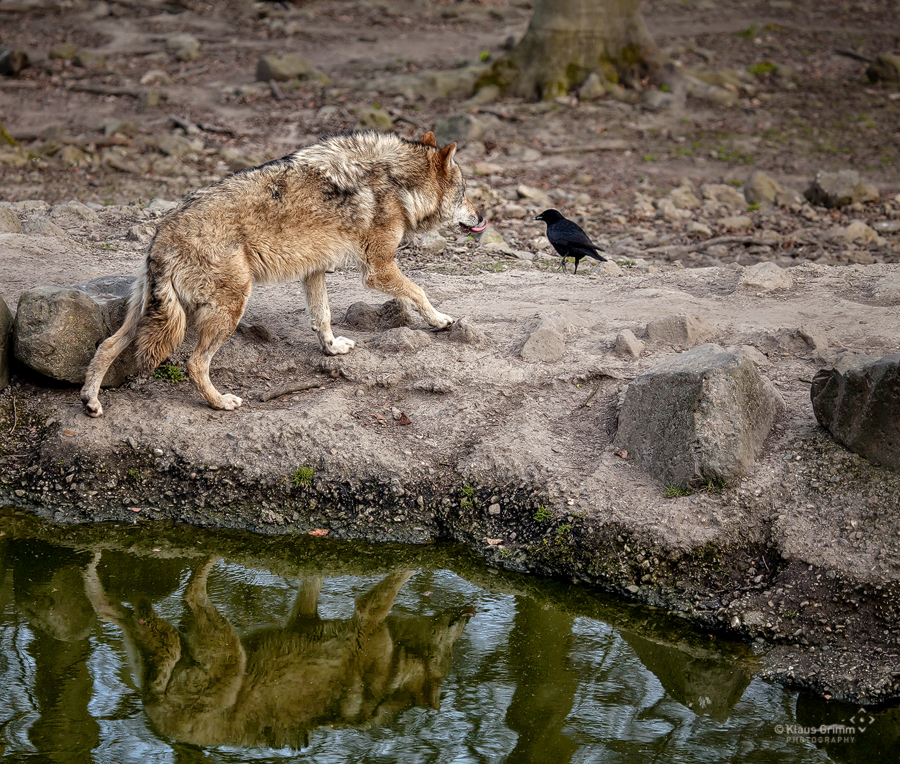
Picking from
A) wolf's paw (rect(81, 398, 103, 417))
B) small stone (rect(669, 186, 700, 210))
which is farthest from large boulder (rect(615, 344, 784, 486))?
small stone (rect(669, 186, 700, 210))

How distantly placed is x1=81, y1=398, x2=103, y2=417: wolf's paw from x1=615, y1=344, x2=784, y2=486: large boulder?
386cm

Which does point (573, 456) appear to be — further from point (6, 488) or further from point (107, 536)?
point (6, 488)

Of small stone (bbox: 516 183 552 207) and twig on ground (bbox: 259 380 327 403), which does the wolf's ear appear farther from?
small stone (bbox: 516 183 552 207)

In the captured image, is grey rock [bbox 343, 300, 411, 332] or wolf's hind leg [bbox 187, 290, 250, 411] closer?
wolf's hind leg [bbox 187, 290, 250, 411]

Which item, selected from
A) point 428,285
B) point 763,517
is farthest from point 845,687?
point 428,285

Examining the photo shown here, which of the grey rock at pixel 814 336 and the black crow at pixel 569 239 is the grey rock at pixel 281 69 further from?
the grey rock at pixel 814 336

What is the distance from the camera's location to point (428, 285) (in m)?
8.99

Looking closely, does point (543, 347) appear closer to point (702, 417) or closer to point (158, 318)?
point (702, 417)

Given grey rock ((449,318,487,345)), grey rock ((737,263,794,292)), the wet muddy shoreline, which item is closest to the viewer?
the wet muddy shoreline

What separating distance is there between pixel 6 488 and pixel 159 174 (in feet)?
25.4

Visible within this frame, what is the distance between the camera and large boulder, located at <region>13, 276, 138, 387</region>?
685 centimetres

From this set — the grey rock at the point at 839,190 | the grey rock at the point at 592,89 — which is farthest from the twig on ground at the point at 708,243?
the grey rock at the point at 592,89

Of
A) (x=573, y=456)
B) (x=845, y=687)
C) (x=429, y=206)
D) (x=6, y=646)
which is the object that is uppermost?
(x=429, y=206)

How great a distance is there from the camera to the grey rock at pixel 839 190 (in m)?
12.3
